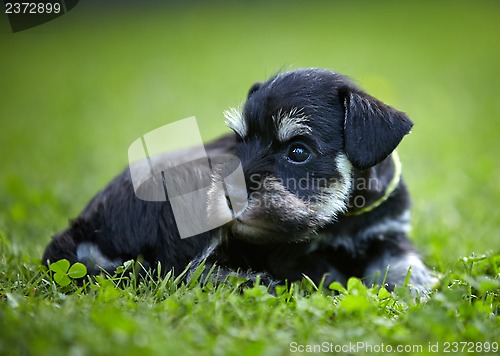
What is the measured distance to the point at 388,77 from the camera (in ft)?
37.4

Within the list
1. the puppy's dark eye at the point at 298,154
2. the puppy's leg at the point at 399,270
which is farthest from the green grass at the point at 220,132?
the puppy's dark eye at the point at 298,154

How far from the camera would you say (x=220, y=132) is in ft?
27.4

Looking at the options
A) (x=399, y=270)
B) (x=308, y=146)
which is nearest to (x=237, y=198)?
(x=308, y=146)

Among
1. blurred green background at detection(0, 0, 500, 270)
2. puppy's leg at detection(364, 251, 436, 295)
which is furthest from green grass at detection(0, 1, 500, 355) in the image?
puppy's leg at detection(364, 251, 436, 295)

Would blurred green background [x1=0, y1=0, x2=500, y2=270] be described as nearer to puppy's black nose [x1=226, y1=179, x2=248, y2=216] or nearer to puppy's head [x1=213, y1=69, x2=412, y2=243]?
puppy's head [x1=213, y1=69, x2=412, y2=243]

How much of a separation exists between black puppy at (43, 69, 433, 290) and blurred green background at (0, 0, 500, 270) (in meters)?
0.57

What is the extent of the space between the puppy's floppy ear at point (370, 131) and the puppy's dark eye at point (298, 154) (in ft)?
0.80

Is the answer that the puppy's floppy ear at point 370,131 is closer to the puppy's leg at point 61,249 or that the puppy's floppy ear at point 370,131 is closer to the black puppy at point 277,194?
the black puppy at point 277,194

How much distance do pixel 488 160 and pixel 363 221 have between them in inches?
128

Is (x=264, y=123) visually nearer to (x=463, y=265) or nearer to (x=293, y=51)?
(x=463, y=265)

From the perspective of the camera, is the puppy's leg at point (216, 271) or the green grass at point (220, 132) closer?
the green grass at point (220, 132)

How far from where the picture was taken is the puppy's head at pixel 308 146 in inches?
136

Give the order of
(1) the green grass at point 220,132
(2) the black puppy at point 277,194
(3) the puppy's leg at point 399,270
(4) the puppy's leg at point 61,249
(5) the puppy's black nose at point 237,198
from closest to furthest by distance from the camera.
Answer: (1) the green grass at point 220,132 → (5) the puppy's black nose at point 237,198 → (2) the black puppy at point 277,194 → (4) the puppy's leg at point 61,249 → (3) the puppy's leg at point 399,270

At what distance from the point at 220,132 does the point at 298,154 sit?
4826 mm
